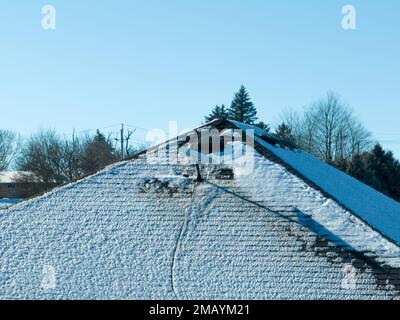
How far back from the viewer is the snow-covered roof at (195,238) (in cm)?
906

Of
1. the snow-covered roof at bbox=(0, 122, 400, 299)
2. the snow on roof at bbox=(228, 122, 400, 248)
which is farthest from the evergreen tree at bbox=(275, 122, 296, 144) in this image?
the snow-covered roof at bbox=(0, 122, 400, 299)

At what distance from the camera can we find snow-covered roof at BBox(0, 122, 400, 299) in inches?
357

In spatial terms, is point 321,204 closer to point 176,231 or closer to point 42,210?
point 176,231

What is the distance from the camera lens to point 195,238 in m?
9.55

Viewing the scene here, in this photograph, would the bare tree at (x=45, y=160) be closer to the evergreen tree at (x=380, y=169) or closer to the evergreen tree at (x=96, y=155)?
the evergreen tree at (x=96, y=155)

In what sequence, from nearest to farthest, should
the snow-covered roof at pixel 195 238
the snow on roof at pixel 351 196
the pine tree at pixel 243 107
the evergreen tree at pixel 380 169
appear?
the snow-covered roof at pixel 195 238
the snow on roof at pixel 351 196
the evergreen tree at pixel 380 169
the pine tree at pixel 243 107

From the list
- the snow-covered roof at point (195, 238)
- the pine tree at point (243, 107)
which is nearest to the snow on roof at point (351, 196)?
the snow-covered roof at point (195, 238)

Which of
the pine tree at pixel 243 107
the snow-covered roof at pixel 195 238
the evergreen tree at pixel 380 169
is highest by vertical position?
the pine tree at pixel 243 107

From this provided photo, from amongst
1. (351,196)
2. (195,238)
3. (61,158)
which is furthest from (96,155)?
(195,238)

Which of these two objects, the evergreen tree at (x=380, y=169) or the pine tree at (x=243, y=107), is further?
the pine tree at (x=243, y=107)

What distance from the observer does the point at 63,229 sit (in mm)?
10148
